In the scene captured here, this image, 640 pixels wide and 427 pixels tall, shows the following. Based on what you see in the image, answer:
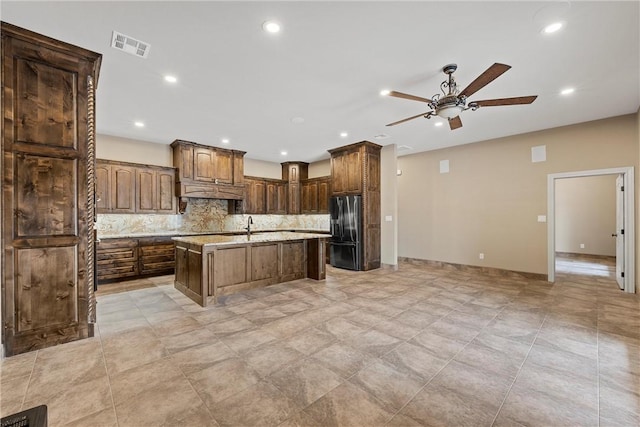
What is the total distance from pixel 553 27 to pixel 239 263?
456 cm

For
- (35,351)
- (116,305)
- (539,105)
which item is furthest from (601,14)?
(116,305)

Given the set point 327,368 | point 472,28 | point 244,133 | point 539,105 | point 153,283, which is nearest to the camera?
point 327,368

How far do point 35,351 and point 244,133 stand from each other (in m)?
4.30

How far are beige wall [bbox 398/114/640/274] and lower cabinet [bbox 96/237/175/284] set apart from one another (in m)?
5.78

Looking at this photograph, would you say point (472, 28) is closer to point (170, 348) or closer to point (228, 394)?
point (228, 394)

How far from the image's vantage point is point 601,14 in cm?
227

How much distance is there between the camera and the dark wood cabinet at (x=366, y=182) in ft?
20.2

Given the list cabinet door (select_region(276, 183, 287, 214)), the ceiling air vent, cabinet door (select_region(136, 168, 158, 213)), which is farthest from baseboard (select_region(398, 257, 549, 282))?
the ceiling air vent

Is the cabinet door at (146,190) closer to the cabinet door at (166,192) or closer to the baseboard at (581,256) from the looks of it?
the cabinet door at (166,192)

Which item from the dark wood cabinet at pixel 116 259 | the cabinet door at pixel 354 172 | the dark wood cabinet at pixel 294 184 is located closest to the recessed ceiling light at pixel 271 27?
the cabinet door at pixel 354 172

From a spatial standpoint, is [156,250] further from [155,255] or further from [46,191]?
[46,191]

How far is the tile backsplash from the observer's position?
18.5 ft

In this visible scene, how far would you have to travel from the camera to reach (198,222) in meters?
6.76

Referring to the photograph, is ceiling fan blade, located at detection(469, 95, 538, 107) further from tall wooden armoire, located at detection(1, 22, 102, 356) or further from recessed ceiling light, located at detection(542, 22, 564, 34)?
tall wooden armoire, located at detection(1, 22, 102, 356)
